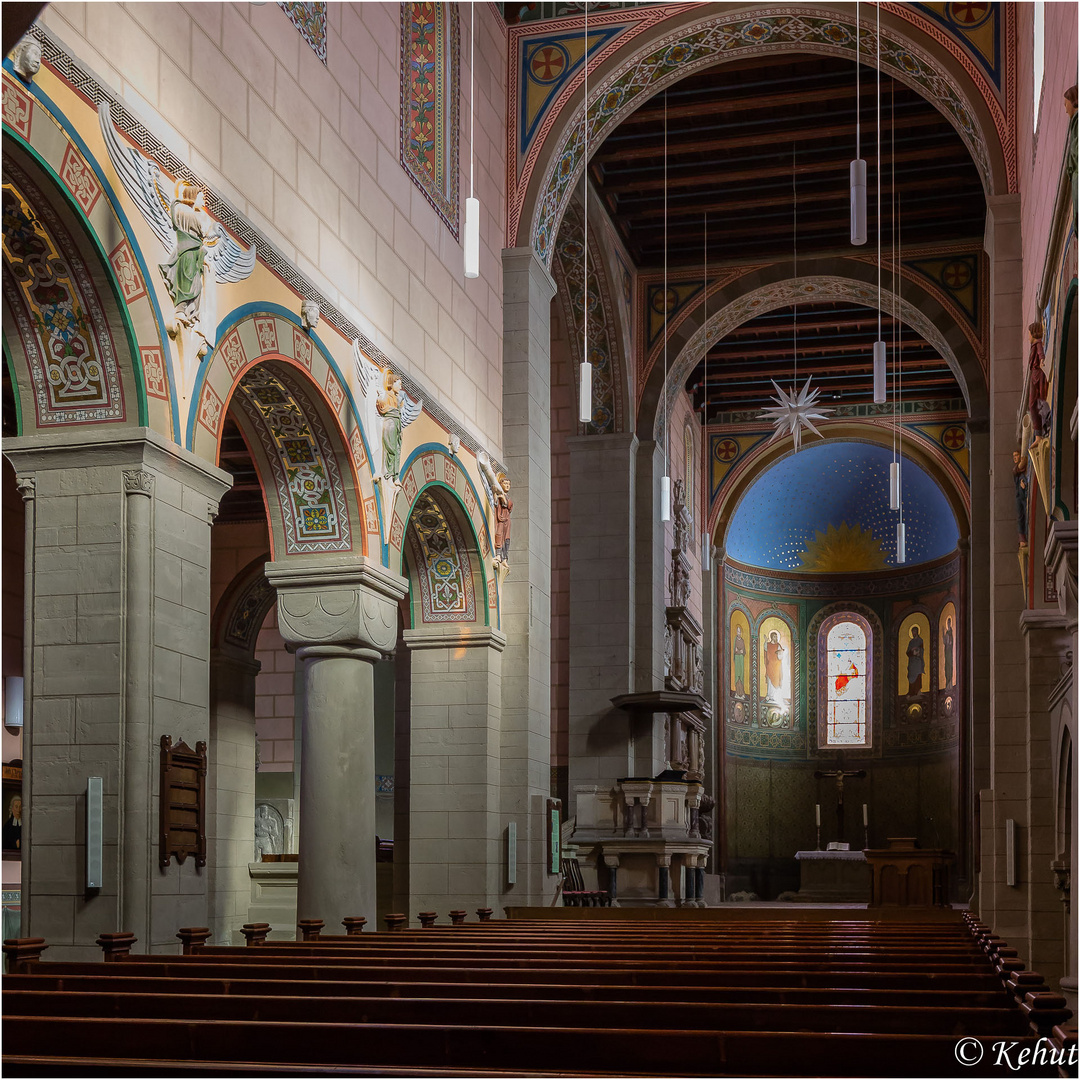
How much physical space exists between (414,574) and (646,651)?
7.08m

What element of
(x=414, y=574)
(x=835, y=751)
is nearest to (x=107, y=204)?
(x=414, y=574)

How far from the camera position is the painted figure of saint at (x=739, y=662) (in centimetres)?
2905

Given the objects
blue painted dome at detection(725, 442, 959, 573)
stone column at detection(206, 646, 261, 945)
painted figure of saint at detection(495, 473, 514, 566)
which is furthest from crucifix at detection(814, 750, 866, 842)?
painted figure of saint at detection(495, 473, 514, 566)

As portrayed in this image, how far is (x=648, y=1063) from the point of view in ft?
11.9

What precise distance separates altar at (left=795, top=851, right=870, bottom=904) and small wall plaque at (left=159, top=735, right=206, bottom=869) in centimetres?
1915

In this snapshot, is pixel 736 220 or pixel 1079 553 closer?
pixel 1079 553

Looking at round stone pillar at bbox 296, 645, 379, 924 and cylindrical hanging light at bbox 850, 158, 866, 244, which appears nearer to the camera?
cylindrical hanging light at bbox 850, 158, 866, 244

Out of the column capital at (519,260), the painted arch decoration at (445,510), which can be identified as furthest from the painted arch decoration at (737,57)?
the painted arch decoration at (445,510)

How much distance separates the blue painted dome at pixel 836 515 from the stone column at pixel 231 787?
42.3 ft

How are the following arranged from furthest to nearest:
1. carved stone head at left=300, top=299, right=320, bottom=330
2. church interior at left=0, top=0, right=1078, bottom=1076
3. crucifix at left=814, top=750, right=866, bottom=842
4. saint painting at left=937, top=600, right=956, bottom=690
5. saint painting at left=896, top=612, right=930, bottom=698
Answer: saint painting at left=896, top=612, right=930, bottom=698
crucifix at left=814, top=750, right=866, bottom=842
saint painting at left=937, top=600, right=956, bottom=690
carved stone head at left=300, top=299, right=320, bottom=330
church interior at left=0, top=0, right=1078, bottom=1076

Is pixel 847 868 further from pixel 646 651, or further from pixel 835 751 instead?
pixel 646 651

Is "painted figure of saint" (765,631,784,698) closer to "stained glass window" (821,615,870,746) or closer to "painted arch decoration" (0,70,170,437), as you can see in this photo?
"stained glass window" (821,615,870,746)

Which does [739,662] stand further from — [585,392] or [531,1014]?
[531,1014]

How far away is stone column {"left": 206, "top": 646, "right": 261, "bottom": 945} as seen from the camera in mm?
16875
